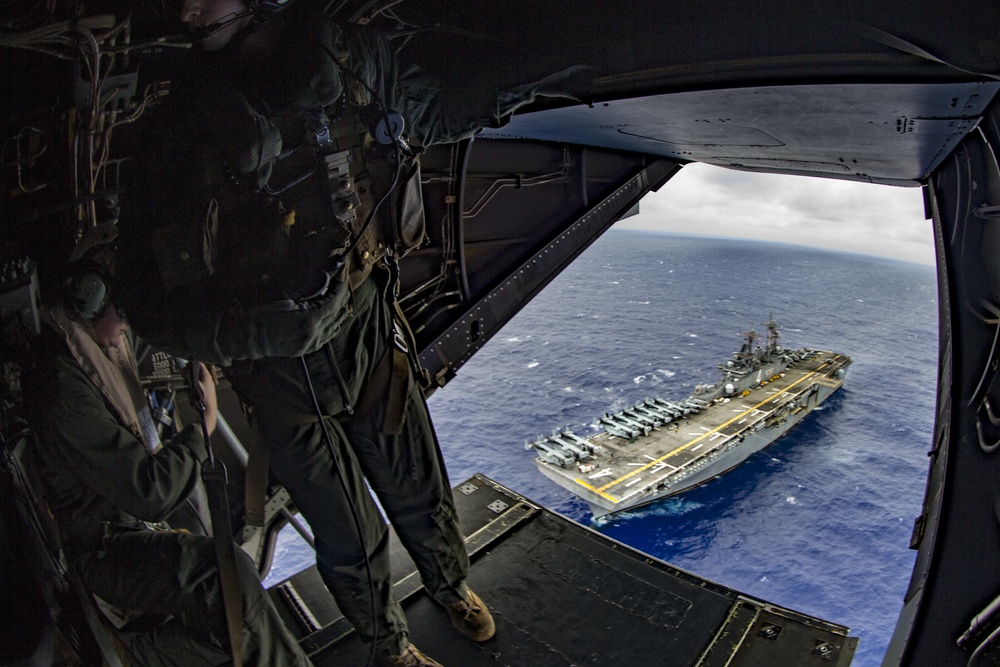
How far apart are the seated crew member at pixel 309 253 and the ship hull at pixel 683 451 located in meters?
15.3

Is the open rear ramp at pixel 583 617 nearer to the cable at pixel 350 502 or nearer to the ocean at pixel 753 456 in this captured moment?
the cable at pixel 350 502

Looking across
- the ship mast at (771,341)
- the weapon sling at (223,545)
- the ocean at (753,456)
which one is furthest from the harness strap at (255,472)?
the ship mast at (771,341)

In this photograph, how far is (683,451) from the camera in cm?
1900

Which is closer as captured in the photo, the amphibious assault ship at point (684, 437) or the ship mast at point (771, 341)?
the amphibious assault ship at point (684, 437)

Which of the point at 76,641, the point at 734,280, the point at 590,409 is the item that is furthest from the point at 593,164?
the point at 734,280

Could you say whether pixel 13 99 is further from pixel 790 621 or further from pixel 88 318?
pixel 790 621

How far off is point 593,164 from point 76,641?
3.91 meters

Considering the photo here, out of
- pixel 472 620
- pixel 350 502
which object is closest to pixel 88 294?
pixel 350 502

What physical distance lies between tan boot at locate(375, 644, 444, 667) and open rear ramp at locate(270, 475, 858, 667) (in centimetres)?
11

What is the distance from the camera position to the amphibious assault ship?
705 inches

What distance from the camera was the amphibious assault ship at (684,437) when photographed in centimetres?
1791

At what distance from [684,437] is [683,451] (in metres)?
1.11

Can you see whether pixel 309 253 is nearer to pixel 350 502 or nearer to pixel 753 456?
pixel 350 502

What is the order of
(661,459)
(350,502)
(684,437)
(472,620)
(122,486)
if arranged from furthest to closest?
(684,437) → (661,459) → (472,620) → (350,502) → (122,486)
